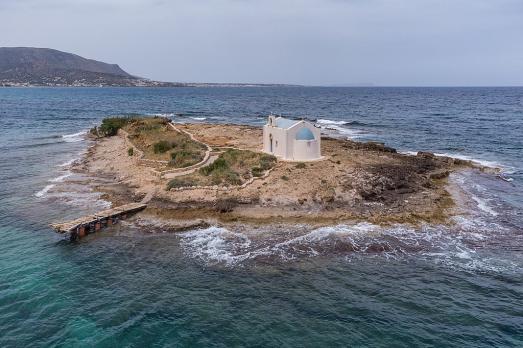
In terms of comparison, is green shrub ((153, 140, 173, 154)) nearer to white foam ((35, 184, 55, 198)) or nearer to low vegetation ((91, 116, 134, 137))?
white foam ((35, 184, 55, 198))

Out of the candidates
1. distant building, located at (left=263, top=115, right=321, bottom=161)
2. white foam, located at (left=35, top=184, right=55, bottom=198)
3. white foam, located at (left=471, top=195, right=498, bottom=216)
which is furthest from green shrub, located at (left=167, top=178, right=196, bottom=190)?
white foam, located at (left=471, top=195, right=498, bottom=216)

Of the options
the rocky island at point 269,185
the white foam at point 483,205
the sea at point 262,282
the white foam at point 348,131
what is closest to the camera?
the sea at point 262,282

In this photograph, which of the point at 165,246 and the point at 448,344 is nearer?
the point at 448,344

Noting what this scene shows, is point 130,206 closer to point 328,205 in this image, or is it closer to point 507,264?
point 328,205

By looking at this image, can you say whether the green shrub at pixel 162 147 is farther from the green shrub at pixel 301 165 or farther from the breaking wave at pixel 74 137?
the breaking wave at pixel 74 137

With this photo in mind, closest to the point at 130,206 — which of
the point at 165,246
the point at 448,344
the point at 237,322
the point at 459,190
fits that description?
the point at 165,246

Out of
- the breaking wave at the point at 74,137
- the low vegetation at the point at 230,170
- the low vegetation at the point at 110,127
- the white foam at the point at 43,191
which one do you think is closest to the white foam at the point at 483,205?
the low vegetation at the point at 230,170

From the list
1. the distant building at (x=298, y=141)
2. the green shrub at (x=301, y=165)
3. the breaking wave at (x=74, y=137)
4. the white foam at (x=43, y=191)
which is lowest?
the white foam at (x=43, y=191)
